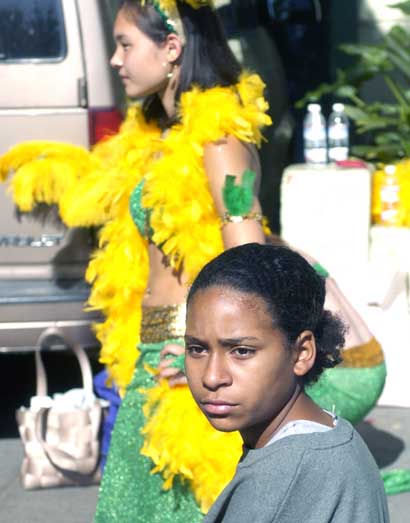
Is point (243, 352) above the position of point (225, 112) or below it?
below

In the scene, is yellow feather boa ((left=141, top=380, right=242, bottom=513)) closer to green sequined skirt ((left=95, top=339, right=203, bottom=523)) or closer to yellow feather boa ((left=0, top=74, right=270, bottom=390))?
green sequined skirt ((left=95, top=339, right=203, bottom=523))

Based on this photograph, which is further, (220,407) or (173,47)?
(173,47)

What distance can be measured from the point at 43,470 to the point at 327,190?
6.11 ft

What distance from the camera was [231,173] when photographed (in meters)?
3.41

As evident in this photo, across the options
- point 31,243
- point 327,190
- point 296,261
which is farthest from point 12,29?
point 296,261

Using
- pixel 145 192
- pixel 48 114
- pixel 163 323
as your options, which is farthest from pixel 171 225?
pixel 48 114

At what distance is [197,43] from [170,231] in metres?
0.54

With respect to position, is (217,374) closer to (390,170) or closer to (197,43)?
(197,43)

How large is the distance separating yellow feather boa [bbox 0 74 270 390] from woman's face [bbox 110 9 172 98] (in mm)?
99

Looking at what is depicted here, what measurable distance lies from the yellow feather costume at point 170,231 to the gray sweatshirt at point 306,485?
1.40m

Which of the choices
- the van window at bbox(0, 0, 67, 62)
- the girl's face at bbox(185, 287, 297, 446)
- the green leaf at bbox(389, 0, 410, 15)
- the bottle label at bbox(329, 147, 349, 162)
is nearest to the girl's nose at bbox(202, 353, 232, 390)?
the girl's face at bbox(185, 287, 297, 446)

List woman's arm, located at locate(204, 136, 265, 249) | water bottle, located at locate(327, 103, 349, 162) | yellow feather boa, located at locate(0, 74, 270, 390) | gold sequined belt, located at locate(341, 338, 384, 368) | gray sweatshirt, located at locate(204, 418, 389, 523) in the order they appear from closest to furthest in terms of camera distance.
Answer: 1. gray sweatshirt, located at locate(204, 418, 389, 523)
2. woman's arm, located at locate(204, 136, 265, 249)
3. yellow feather boa, located at locate(0, 74, 270, 390)
4. gold sequined belt, located at locate(341, 338, 384, 368)
5. water bottle, located at locate(327, 103, 349, 162)

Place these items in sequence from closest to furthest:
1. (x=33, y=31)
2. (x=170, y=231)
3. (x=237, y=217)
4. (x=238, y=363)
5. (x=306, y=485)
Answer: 1. (x=306, y=485)
2. (x=238, y=363)
3. (x=237, y=217)
4. (x=170, y=231)
5. (x=33, y=31)

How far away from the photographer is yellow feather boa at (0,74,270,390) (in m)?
3.50
